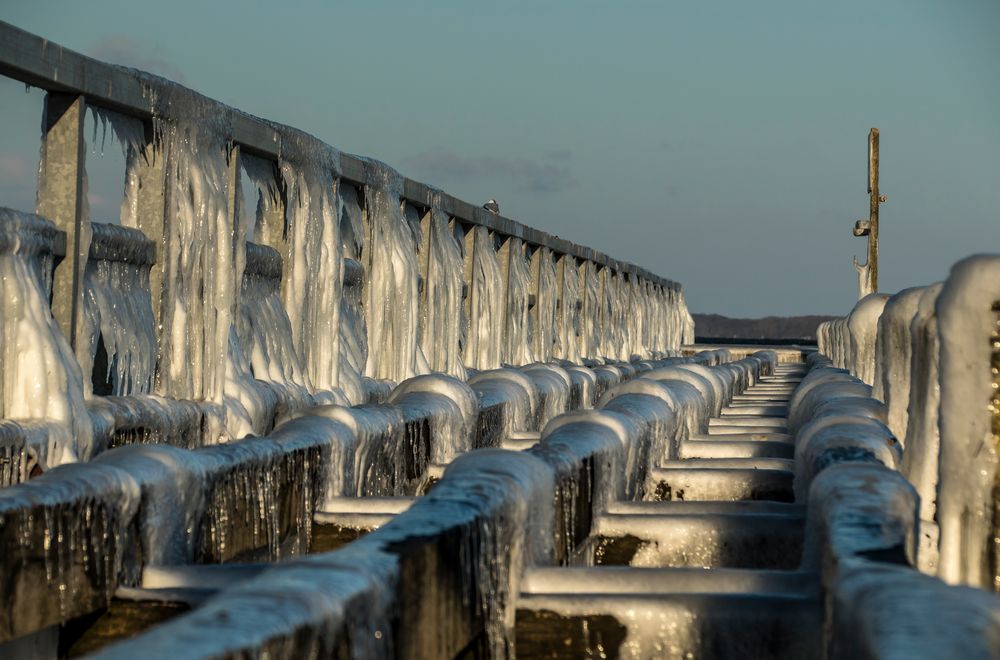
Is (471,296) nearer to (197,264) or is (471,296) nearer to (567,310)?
(567,310)

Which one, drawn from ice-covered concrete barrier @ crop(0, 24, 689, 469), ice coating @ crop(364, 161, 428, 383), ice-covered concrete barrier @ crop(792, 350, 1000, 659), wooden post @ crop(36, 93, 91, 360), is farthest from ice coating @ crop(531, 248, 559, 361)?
wooden post @ crop(36, 93, 91, 360)

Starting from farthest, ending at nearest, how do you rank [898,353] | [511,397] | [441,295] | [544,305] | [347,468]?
1. [544,305]
2. [441,295]
3. [511,397]
4. [898,353]
5. [347,468]

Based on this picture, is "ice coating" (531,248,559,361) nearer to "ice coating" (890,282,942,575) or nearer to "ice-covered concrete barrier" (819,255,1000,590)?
"ice coating" (890,282,942,575)

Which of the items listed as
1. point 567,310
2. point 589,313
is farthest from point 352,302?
point 589,313

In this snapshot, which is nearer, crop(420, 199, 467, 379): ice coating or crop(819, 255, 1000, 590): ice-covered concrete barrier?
crop(819, 255, 1000, 590): ice-covered concrete barrier

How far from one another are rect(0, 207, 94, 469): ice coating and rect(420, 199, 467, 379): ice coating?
26.4ft

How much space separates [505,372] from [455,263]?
122 inches

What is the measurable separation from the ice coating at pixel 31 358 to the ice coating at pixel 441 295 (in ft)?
26.4

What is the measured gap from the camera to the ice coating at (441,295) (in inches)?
597

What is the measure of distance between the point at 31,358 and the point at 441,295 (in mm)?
9130

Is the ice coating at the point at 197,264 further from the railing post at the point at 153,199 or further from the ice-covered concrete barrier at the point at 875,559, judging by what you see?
the ice-covered concrete barrier at the point at 875,559

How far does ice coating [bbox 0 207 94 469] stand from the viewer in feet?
21.7

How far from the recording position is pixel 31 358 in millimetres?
6652

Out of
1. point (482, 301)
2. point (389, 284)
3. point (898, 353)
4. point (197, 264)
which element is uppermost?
point (482, 301)
